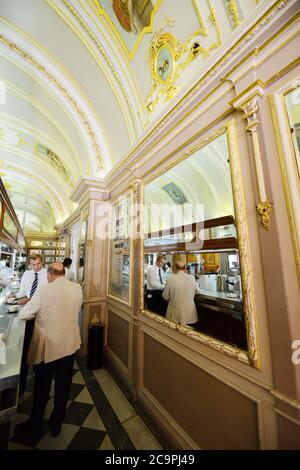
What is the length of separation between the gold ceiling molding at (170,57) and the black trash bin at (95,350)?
4.00 meters

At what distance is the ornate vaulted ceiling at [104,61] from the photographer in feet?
6.48

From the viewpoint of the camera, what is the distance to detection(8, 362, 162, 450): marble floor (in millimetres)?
2016

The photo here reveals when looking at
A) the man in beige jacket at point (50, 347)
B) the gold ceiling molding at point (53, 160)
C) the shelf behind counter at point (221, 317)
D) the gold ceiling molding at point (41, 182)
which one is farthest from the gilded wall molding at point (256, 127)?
the gold ceiling molding at point (41, 182)

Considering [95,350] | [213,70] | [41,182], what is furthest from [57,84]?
[41,182]

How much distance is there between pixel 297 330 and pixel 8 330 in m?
2.77

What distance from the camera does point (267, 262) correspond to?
130 centimetres

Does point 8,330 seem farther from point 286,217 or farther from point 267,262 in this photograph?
point 286,217

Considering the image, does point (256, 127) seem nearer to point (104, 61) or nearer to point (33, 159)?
point (104, 61)

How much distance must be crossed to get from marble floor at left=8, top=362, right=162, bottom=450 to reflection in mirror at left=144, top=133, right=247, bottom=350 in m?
1.35

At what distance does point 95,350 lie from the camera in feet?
11.9

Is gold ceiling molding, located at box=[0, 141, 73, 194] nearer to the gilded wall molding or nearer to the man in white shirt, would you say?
the man in white shirt

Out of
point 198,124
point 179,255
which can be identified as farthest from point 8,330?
point 198,124

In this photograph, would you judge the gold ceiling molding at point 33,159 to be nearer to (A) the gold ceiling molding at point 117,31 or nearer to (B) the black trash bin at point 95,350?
(A) the gold ceiling molding at point 117,31

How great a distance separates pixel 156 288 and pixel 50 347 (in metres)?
1.39
